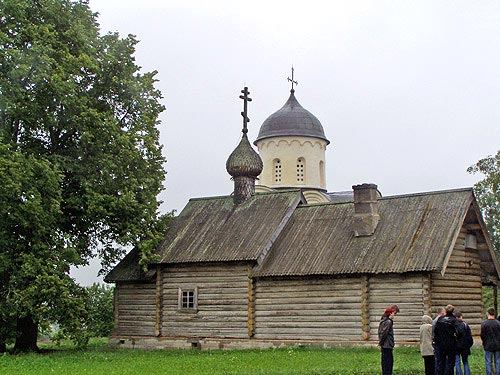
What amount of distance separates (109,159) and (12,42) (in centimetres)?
537

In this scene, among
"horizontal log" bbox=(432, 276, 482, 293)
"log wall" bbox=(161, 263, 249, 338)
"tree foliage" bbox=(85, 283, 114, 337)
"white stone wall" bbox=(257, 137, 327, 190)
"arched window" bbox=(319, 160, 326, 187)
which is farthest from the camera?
"arched window" bbox=(319, 160, 326, 187)

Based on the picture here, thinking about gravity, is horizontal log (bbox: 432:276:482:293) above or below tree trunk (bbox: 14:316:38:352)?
above

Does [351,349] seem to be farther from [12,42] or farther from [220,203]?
[12,42]

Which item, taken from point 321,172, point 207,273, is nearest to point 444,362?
point 207,273

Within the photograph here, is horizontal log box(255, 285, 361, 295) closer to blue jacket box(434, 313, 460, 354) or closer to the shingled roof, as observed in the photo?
the shingled roof

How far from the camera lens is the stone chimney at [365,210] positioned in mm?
26172

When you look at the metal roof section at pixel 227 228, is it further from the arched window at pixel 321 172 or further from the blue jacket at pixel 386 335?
the arched window at pixel 321 172

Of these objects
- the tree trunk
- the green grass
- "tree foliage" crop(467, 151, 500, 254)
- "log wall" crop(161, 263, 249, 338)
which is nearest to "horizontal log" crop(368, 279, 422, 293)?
the green grass

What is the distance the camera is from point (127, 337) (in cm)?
2964

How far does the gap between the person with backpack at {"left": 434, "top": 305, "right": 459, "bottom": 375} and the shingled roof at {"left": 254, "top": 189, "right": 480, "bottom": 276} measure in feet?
23.9

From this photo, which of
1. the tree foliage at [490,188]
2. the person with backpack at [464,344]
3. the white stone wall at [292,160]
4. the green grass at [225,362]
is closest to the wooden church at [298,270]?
the green grass at [225,362]

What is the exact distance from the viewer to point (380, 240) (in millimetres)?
25453

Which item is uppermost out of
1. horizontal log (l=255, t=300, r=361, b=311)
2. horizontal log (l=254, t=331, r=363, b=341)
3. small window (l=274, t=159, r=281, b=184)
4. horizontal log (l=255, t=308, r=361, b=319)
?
small window (l=274, t=159, r=281, b=184)

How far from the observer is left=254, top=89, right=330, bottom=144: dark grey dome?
1657 inches
